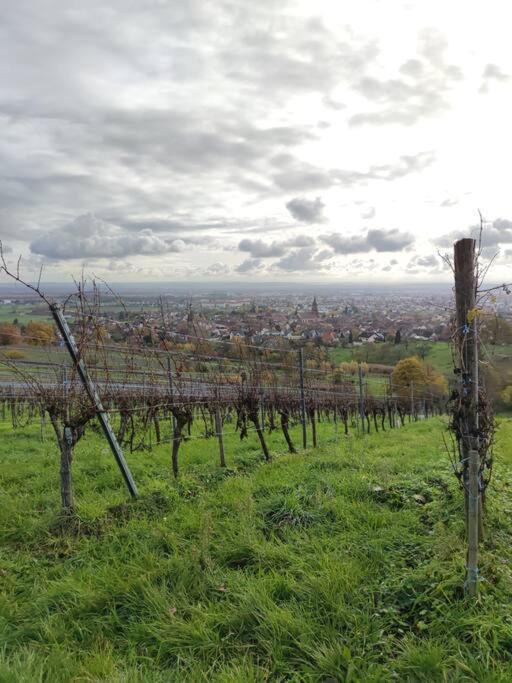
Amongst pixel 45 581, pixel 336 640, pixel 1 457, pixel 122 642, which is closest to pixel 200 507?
pixel 45 581

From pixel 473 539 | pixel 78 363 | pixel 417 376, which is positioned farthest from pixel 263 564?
pixel 417 376

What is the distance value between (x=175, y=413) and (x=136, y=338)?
146 cm

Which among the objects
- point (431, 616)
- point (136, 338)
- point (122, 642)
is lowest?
point (122, 642)

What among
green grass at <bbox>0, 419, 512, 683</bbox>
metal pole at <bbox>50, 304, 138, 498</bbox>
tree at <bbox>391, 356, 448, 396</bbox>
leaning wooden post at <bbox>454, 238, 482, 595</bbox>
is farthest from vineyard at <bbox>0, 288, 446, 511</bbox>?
tree at <bbox>391, 356, 448, 396</bbox>

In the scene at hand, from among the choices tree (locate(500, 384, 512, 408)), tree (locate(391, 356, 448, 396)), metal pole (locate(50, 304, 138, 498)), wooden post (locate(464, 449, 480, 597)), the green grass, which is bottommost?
tree (locate(500, 384, 512, 408))

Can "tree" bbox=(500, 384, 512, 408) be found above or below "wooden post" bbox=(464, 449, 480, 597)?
below

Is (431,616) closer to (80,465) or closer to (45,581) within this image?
(45,581)

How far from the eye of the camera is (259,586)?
3143 millimetres

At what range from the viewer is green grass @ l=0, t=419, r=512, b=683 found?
2471 mm

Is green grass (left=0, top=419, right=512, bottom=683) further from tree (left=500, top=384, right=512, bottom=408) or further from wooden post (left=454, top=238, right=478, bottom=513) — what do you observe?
tree (left=500, top=384, right=512, bottom=408)

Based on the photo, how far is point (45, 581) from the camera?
365 cm

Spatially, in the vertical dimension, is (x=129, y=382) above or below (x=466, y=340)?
below

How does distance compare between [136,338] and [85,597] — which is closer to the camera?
[85,597]

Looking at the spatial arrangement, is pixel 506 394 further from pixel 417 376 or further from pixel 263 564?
pixel 263 564
